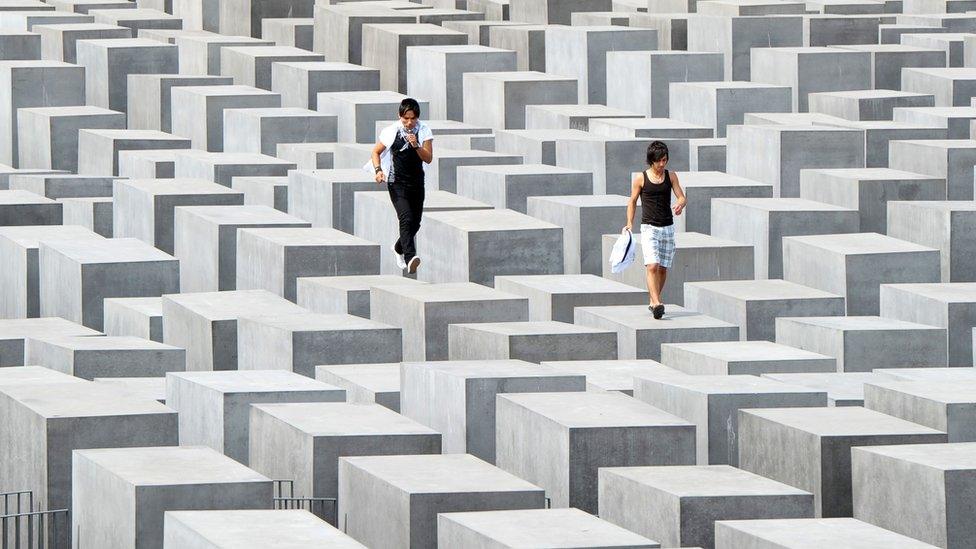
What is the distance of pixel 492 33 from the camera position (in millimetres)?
29812

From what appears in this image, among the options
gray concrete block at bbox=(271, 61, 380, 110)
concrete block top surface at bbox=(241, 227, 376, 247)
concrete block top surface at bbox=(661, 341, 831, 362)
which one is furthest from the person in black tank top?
gray concrete block at bbox=(271, 61, 380, 110)

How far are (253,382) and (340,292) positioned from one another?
11.1 feet

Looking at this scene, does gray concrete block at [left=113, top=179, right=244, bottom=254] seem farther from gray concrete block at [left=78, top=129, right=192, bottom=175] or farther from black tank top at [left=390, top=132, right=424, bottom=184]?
black tank top at [left=390, top=132, right=424, bottom=184]

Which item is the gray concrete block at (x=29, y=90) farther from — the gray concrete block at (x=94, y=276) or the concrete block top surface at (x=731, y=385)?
the concrete block top surface at (x=731, y=385)

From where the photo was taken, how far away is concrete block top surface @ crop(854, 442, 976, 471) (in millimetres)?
9773

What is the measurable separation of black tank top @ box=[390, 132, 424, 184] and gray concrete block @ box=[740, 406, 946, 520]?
16.5 feet

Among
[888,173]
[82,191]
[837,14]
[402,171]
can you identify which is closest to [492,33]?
[837,14]

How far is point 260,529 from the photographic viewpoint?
884cm

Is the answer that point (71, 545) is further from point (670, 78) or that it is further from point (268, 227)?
point (670, 78)

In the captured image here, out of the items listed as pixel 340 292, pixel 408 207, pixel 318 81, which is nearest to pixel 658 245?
pixel 408 207

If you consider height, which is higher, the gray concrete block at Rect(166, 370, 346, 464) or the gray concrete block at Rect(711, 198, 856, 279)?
the gray concrete block at Rect(711, 198, 856, 279)

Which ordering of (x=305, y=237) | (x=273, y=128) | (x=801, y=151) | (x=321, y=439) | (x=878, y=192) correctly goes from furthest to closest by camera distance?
(x=273, y=128), (x=801, y=151), (x=878, y=192), (x=305, y=237), (x=321, y=439)

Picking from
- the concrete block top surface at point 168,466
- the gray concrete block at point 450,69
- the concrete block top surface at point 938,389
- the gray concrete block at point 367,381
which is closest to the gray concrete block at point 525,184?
the gray concrete block at point 367,381

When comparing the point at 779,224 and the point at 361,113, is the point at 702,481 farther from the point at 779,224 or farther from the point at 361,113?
the point at 361,113
